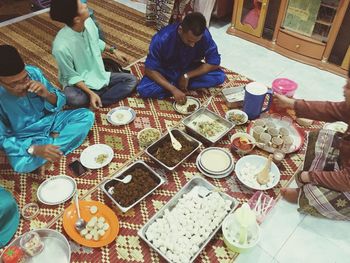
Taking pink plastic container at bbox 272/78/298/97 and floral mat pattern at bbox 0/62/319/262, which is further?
pink plastic container at bbox 272/78/298/97

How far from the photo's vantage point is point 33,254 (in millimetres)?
→ 1670

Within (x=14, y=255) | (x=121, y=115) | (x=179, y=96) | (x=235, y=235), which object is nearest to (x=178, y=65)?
(x=179, y=96)

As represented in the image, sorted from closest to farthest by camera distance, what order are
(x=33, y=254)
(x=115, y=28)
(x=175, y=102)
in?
(x=33, y=254), (x=175, y=102), (x=115, y=28)

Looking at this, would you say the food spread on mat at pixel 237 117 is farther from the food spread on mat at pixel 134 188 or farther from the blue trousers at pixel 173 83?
the food spread on mat at pixel 134 188

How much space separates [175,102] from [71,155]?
37.7 inches

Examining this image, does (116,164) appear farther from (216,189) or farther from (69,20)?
(69,20)

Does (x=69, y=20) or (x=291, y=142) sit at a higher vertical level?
(x=69, y=20)

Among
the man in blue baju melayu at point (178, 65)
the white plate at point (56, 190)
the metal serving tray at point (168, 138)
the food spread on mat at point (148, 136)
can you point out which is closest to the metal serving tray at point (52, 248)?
the white plate at point (56, 190)

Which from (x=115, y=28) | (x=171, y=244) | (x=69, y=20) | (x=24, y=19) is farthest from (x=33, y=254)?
(x=24, y=19)

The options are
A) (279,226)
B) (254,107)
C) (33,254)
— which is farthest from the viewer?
(254,107)

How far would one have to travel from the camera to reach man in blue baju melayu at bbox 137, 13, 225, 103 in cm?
251

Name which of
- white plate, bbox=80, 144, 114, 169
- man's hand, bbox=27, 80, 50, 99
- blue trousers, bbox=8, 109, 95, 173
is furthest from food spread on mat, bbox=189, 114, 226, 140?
man's hand, bbox=27, 80, 50, 99

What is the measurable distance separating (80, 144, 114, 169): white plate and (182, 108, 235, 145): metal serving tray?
0.60m

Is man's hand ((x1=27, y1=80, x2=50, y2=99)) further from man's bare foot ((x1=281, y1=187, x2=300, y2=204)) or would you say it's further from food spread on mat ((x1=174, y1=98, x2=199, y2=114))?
man's bare foot ((x1=281, y1=187, x2=300, y2=204))
